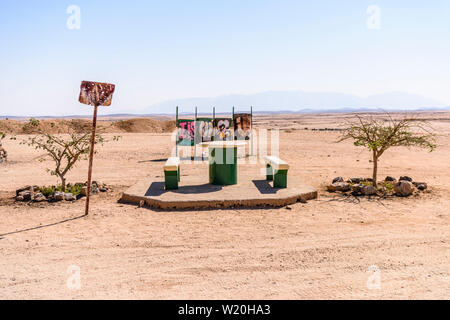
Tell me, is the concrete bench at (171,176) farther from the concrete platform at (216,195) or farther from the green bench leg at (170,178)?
the concrete platform at (216,195)

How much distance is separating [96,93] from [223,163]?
343 centimetres

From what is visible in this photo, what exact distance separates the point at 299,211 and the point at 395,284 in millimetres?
3175

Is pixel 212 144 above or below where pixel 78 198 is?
above

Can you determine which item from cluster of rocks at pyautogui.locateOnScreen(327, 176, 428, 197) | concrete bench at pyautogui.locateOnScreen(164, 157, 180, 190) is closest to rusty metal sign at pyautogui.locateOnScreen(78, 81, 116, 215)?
concrete bench at pyautogui.locateOnScreen(164, 157, 180, 190)

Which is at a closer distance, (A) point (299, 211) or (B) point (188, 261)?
(B) point (188, 261)

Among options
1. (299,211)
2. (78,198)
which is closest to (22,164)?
(78,198)

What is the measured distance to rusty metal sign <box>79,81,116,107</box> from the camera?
690 centimetres

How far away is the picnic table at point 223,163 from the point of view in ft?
29.9

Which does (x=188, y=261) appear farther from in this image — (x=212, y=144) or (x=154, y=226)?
(x=212, y=144)

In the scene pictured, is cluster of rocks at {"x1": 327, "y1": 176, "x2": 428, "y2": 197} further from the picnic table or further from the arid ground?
the picnic table

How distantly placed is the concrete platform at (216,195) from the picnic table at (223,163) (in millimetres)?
226

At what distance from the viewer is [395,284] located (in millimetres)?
4320

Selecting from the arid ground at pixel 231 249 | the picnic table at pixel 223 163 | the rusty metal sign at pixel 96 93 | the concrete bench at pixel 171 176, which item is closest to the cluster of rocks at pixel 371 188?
the arid ground at pixel 231 249

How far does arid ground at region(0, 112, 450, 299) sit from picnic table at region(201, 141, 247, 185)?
1.78 m
